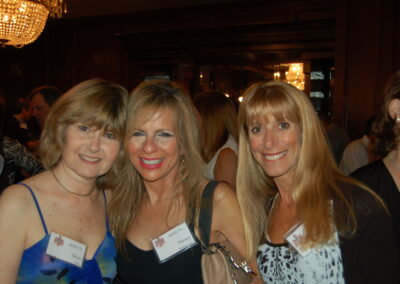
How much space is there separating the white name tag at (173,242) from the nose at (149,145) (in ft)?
1.13

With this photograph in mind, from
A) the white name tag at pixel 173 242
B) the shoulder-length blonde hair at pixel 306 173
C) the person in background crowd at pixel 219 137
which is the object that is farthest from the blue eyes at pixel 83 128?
the person in background crowd at pixel 219 137

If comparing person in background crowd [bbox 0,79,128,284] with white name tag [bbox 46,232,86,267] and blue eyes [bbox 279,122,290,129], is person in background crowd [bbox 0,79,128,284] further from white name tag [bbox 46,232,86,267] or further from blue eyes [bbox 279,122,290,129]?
blue eyes [bbox 279,122,290,129]

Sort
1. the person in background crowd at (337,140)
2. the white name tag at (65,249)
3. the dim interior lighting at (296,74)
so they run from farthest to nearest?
1. the dim interior lighting at (296,74)
2. the person in background crowd at (337,140)
3. the white name tag at (65,249)

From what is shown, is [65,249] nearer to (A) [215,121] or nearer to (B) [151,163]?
(B) [151,163]

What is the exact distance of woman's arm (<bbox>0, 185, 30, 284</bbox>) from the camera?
1667mm

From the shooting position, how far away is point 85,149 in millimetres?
1897

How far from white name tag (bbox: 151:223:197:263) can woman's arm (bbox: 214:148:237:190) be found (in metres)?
1.46

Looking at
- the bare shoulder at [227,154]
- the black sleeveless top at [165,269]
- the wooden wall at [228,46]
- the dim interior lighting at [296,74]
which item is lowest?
the black sleeveless top at [165,269]

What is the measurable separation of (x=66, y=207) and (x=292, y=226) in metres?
0.94

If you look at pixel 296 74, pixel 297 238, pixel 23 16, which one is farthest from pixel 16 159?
pixel 296 74

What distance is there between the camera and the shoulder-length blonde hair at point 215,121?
3424 mm

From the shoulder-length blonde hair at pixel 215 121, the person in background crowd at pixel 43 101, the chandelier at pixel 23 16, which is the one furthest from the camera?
the chandelier at pixel 23 16

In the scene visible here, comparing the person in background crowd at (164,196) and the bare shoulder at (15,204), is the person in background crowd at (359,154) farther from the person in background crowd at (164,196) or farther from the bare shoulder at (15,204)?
the bare shoulder at (15,204)

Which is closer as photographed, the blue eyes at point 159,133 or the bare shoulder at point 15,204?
the bare shoulder at point 15,204
